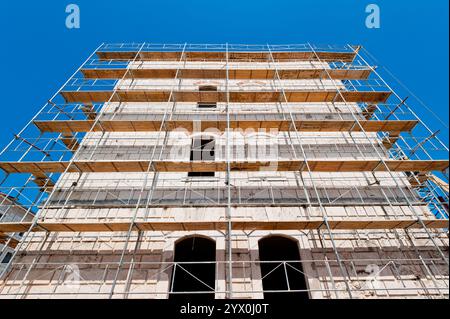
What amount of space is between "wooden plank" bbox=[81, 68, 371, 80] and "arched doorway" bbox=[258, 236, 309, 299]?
846 cm

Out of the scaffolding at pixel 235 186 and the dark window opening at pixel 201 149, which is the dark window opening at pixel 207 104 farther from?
the dark window opening at pixel 201 149

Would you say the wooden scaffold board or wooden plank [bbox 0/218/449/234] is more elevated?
the wooden scaffold board

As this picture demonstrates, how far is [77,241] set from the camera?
9.28 meters

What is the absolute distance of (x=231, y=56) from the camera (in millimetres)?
16656

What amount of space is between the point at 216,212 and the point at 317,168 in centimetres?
410

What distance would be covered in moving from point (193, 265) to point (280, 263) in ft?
12.9

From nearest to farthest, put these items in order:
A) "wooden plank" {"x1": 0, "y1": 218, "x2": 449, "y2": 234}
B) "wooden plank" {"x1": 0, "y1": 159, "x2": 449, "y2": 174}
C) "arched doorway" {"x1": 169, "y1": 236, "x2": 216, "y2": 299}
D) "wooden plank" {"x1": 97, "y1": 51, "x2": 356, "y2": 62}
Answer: "wooden plank" {"x1": 0, "y1": 218, "x2": 449, "y2": 234}
"wooden plank" {"x1": 0, "y1": 159, "x2": 449, "y2": 174}
"arched doorway" {"x1": 169, "y1": 236, "x2": 216, "y2": 299}
"wooden plank" {"x1": 97, "y1": 51, "x2": 356, "y2": 62}

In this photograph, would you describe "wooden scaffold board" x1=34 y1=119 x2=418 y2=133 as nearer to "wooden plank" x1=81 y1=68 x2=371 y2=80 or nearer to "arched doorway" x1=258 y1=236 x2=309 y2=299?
"wooden plank" x1=81 y1=68 x2=371 y2=80

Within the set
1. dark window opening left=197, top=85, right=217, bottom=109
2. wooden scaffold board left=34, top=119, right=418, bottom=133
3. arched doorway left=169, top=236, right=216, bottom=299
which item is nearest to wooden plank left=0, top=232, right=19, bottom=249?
wooden scaffold board left=34, top=119, right=418, bottom=133

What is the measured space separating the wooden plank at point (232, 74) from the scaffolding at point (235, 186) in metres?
0.07

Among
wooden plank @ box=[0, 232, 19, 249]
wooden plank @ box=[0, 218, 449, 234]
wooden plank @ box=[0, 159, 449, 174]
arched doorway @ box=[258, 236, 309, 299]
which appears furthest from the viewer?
arched doorway @ box=[258, 236, 309, 299]

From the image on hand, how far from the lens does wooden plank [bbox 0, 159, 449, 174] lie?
9.48 meters
